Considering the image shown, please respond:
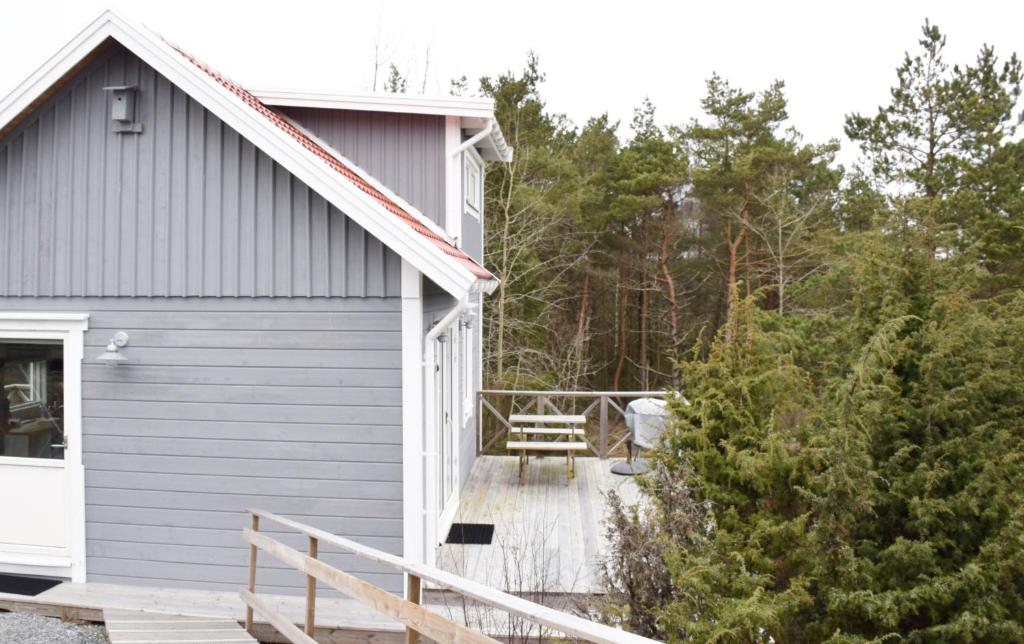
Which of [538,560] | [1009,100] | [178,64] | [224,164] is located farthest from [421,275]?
[1009,100]

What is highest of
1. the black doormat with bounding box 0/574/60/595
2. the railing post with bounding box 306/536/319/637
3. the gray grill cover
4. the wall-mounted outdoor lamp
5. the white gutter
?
the white gutter

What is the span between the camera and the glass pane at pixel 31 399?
5.98 meters

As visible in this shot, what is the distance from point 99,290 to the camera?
5.82 meters

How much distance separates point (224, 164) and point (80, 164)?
45.9 inches

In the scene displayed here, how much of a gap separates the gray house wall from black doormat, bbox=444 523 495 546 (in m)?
1.49

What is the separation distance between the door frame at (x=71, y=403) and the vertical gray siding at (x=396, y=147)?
3.46 meters

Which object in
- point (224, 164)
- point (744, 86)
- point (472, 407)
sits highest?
point (744, 86)

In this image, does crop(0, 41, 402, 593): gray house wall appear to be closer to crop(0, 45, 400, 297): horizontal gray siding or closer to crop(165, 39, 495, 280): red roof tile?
crop(0, 45, 400, 297): horizontal gray siding

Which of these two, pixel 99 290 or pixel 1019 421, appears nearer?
pixel 1019 421

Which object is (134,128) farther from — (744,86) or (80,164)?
(744,86)

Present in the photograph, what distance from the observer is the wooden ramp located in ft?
16.2

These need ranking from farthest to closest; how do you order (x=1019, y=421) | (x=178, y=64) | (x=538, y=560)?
(x=538, y=560), (x=178, y=64), (x=1019, y=421)

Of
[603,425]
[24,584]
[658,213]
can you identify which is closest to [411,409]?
[24,584]

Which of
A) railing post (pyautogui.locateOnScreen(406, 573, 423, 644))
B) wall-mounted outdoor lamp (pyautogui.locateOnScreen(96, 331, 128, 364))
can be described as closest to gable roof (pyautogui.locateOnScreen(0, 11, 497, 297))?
wall-mounted outdoor lamp (pyautogui.locateOnScreen(96, 331, 128, 364))
